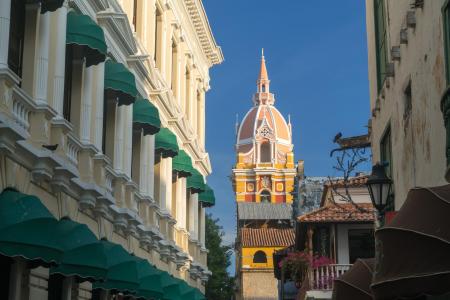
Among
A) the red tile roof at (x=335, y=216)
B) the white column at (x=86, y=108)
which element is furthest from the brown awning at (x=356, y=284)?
the red tile roof at (x=335, y=216)

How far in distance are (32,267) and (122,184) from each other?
7415mm

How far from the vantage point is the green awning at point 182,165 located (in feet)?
97.9

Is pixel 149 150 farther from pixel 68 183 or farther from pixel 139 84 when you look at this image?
pixel 68 183

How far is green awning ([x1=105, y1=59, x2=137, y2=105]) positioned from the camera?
20391 mm

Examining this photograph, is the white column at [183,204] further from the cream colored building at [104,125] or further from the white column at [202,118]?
the white column at [202,118]

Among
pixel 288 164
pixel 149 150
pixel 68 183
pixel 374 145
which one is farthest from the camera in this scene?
pixel 288 164

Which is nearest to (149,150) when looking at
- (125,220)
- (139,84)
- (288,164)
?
(139,84)

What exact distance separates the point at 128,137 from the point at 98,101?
338cm

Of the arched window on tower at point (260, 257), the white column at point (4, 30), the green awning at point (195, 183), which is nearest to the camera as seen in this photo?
the white column at point (4, 30)

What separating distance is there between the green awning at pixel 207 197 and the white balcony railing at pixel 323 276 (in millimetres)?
9560

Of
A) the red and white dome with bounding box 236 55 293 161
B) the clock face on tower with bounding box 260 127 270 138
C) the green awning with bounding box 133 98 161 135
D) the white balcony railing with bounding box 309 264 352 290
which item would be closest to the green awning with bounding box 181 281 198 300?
the white balcony railing with bounding box 309 264 352 290

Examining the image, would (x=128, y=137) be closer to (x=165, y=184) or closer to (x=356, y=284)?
(x=165, y=184)

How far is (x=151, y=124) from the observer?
23.6 meters

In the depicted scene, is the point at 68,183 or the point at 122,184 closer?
the point at 68,183
